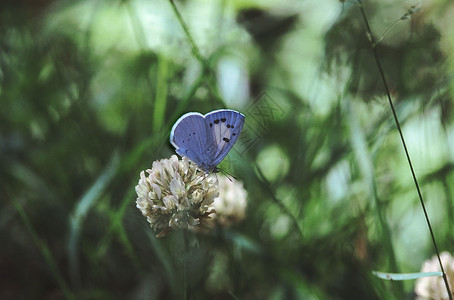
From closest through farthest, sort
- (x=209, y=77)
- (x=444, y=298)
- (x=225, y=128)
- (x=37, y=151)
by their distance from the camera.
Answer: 1. (x=225, y=128)
2. (x=444, y=298)
3. (x=209, y=77)
4. (x=37, y=151)

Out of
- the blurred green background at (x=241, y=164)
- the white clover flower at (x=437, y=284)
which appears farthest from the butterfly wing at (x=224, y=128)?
the white clover flower at (x=437, y=284)

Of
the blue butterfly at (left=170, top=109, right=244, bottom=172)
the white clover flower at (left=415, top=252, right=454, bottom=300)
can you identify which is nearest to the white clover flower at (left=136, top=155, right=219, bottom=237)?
the blue butterfly at (left=170, top=109, right=244, bottom=172)

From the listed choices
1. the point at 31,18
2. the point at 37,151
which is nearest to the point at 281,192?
the point at 37,151

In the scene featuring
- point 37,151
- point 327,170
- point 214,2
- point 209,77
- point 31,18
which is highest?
point 31,18

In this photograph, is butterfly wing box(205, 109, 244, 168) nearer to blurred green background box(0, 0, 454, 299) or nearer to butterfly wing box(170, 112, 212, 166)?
butterfly wing box(170, 112, 212, 166)

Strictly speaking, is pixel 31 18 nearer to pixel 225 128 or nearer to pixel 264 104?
pixel 264 104

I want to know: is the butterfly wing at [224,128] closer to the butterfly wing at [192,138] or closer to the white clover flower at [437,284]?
the butterfly wing at [192,138]
